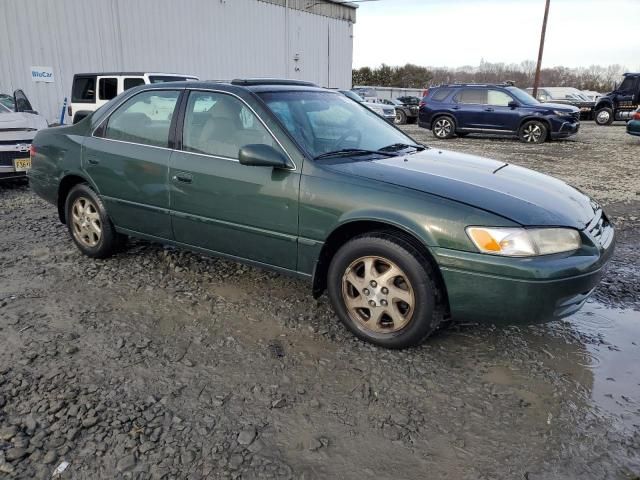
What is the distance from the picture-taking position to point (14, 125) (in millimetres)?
7395

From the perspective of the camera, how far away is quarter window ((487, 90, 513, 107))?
15.2 meters

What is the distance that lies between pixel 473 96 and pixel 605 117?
10.8m

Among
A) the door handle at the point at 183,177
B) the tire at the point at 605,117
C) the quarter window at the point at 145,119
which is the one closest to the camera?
the door handle at the point at 183,177

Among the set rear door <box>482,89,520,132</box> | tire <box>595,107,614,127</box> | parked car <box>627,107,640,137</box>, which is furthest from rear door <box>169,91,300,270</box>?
tire <box>595,107,614,127</box>

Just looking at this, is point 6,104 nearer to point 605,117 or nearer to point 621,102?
point 605,117

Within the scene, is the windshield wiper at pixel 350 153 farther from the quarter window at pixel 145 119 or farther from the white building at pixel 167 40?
the white building at pixel 167 40

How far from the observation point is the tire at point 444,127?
16188 millimetres

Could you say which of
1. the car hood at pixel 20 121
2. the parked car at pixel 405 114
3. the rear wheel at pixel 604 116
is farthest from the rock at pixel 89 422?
the rear wheel at pixel 604 116

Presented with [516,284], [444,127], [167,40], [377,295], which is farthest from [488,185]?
[167,40]

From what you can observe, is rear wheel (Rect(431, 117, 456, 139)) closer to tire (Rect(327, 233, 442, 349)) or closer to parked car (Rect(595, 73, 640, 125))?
parked car (Rect(595, 73, 640, 125))

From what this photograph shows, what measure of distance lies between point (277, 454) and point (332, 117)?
2.45 metres

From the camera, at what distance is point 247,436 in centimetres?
229

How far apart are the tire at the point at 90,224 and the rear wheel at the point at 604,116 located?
24.1m

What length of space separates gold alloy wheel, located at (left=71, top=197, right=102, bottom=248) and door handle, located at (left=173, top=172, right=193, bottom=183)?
109cm
